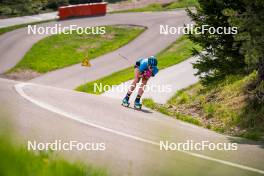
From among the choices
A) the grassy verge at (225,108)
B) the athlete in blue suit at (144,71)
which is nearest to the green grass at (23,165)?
the grassy verge at (225,108)

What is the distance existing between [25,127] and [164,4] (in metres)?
45.2

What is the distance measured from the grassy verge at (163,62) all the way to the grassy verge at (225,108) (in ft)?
16.4

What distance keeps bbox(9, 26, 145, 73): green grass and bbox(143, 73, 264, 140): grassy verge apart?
51.5 ft

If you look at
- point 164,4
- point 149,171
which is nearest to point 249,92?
point 149,171

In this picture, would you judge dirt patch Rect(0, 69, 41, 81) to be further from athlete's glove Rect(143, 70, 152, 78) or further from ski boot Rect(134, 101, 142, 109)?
athlete's glove Rect(143, 70, 152, 78)

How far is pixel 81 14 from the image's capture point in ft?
150

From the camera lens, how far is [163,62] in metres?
29.6

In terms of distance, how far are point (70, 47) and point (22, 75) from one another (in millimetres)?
6311

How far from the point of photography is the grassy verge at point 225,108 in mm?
12125

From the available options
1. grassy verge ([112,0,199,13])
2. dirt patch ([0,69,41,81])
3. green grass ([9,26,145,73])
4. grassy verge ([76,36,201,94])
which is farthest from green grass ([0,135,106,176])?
grassy verge ([112,0,199,13])

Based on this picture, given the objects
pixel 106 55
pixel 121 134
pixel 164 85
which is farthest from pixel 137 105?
pixel 106 55

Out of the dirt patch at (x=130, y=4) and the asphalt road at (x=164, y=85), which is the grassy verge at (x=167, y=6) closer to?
the dirt patch at (x=130, y=4)

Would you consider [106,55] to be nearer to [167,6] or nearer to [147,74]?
[167,6]

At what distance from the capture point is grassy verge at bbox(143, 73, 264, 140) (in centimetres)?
1212
